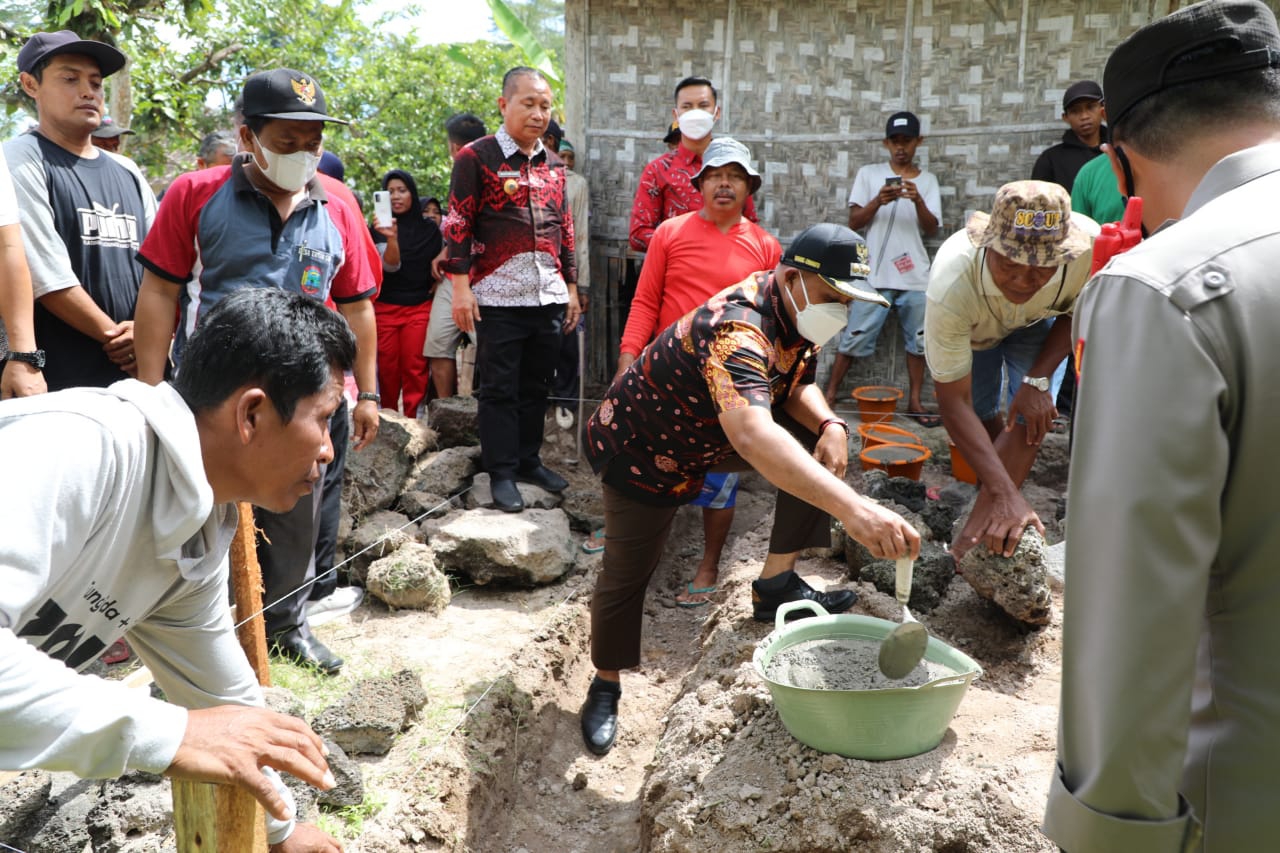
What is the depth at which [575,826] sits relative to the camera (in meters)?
3.69

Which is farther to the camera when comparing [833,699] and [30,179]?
[30,179]

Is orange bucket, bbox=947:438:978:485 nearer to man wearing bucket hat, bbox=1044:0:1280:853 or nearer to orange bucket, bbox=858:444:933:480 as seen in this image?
orange bucket, bbox=858:444:933:480

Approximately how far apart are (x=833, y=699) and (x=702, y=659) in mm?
1354

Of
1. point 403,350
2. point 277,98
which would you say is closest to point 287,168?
point 277,98

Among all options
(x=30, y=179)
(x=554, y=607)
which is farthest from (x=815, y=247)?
(x=30, y=179)

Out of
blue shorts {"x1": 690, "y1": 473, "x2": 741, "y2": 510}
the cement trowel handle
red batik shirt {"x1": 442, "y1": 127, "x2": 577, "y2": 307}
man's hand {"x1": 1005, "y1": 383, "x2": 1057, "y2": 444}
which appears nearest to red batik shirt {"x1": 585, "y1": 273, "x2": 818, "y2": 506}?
the cement trowel handle

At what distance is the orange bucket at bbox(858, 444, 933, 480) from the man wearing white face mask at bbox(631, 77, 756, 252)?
5.19ft

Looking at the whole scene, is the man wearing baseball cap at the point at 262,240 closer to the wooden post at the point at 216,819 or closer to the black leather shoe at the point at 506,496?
the black leather shoe at the point at 506,496

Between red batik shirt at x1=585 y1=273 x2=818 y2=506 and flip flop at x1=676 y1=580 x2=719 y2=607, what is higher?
red batik shirt at x1=585 y1=273 x2=818 y2=506

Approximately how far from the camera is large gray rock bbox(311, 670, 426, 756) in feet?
11.1

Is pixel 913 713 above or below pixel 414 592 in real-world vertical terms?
above

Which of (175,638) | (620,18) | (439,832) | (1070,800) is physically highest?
(620,18)

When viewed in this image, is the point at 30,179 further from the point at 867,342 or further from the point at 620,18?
the point at 867,342

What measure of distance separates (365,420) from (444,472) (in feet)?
5.06
